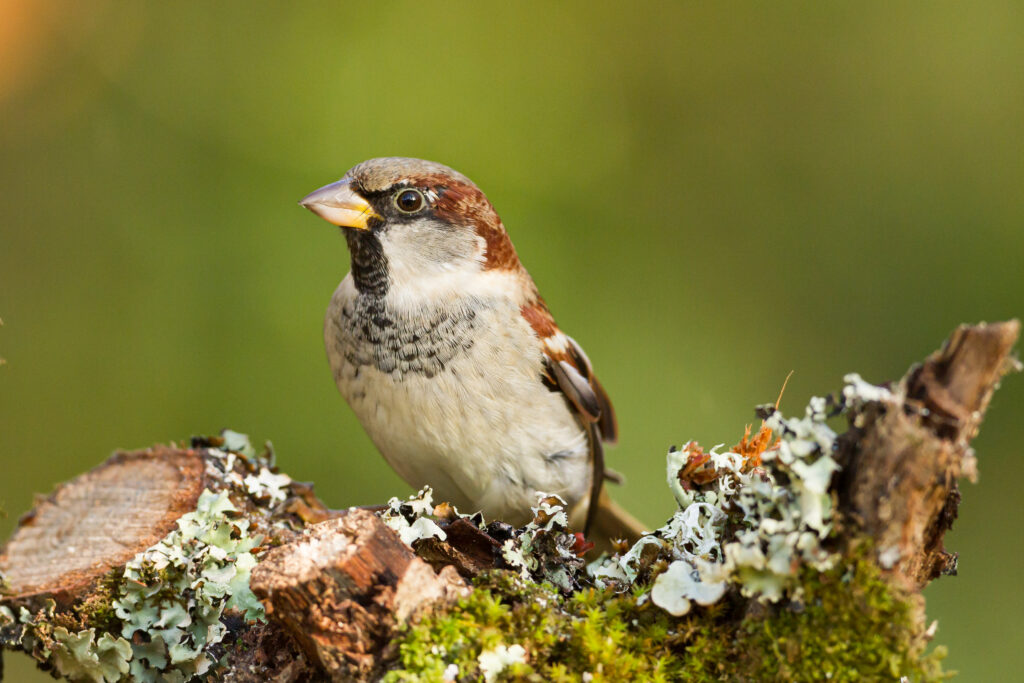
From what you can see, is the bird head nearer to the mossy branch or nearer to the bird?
the bird

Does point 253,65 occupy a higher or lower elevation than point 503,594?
higher

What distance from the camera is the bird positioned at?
283 centimetres

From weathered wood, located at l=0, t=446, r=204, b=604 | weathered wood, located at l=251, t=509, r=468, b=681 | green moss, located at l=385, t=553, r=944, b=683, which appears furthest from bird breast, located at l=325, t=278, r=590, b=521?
weathered wood, located at l=251, t=509, r=468, b=681

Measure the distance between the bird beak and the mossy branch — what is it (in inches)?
45.2

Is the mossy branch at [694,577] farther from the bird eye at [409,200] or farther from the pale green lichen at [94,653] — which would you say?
the bird eye at [409,200]

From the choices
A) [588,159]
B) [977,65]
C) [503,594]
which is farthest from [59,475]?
[977,65]

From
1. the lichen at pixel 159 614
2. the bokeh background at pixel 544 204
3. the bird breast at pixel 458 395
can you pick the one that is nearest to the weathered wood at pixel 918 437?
the lichen at pixel 159 614

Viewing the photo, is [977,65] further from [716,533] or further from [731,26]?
[716,533]

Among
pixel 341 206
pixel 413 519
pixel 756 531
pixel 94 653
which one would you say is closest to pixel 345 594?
pixel 413 519

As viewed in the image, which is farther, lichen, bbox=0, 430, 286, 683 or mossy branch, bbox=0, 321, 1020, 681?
lichen, bbox=0, 430, 286, 683

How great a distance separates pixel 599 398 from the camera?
3363 mm

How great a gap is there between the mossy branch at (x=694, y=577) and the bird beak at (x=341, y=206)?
1148 millimetres

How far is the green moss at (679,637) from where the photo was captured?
1.57m

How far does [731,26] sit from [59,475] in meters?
4.16
